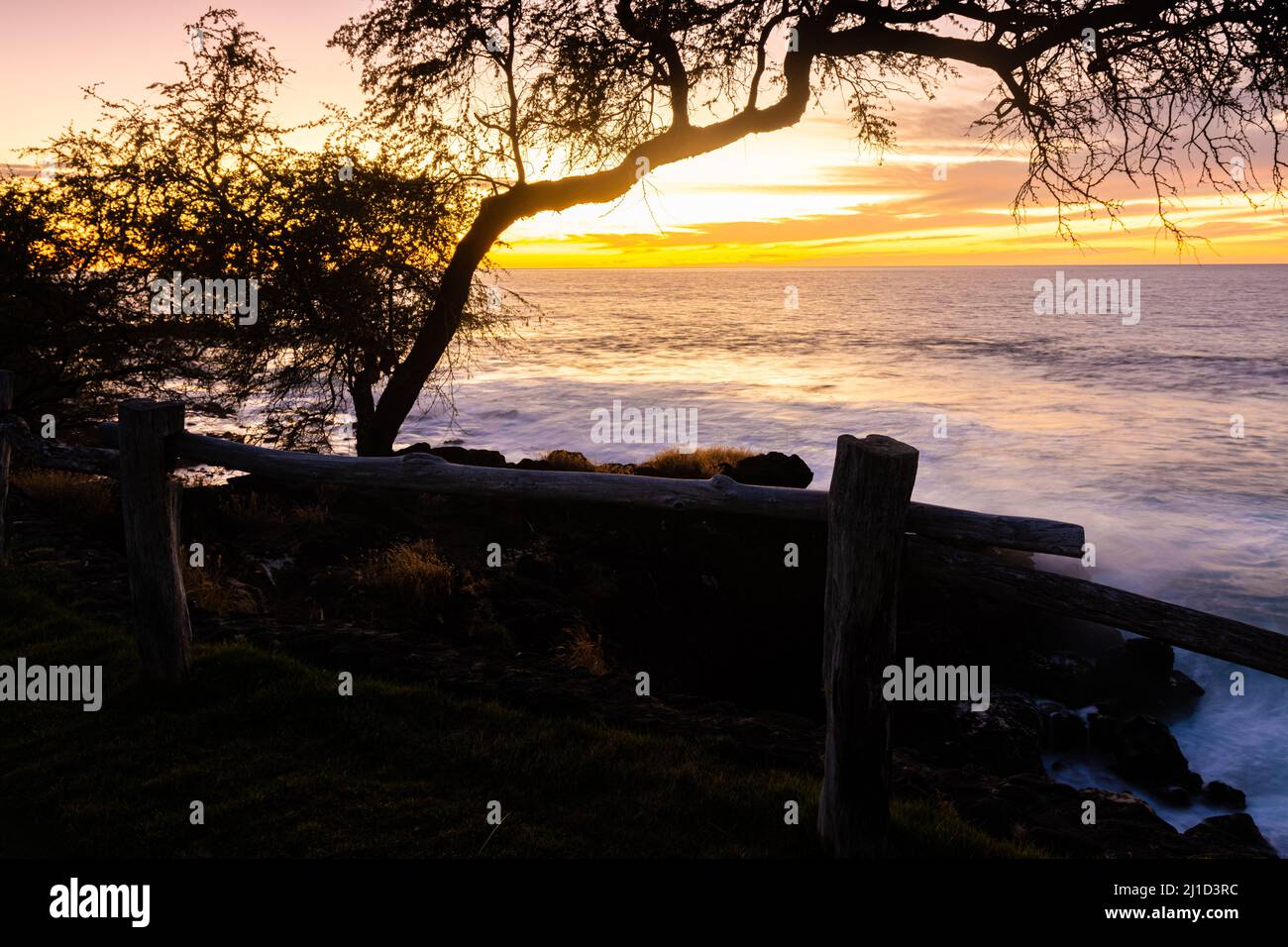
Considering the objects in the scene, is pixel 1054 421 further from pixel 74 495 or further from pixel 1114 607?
pixel 1114 607

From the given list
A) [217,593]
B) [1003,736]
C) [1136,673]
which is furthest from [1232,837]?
[217,593]

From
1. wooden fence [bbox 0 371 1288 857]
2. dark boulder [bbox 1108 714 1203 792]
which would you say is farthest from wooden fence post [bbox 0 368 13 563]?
dark boulder [bbox 1108 714 1203 792]

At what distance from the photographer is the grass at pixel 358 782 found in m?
4.75

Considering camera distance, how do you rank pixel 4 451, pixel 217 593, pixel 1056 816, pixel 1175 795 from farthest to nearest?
1. pixel 1175 795
2. pixel 217 593
3. pixel 4 451
4. pixel 1056 816

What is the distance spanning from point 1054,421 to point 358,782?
41.0m

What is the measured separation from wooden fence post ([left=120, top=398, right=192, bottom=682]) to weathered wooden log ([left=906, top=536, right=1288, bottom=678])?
194 inches

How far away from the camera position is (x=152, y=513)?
578cm

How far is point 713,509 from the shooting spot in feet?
15.9

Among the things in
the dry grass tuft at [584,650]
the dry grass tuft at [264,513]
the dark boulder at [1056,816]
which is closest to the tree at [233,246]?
the dry grass tuft at [264,513]

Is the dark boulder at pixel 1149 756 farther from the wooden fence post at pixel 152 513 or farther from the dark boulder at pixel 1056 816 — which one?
the wooden fence post at pixel 152 513
